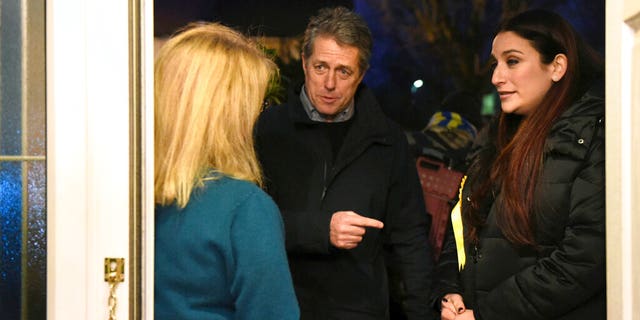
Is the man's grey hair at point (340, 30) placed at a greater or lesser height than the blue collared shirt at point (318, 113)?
greater

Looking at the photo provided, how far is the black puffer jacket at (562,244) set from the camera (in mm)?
2135

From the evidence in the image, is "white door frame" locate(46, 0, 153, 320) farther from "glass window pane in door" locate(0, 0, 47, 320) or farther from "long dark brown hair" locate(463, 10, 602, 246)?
"long dark brown hair" locate(463, 10, 602, 246)

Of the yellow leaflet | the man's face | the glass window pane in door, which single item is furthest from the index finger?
the glass window pane in door

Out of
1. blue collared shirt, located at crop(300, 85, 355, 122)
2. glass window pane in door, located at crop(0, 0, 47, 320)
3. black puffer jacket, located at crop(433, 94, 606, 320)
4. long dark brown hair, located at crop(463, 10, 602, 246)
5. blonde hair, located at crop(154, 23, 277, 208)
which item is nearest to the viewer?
blonde hair, located at crop(154, 23, 277, 208)

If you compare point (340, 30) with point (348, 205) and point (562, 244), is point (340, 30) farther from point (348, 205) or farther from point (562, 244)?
point (562, 244)

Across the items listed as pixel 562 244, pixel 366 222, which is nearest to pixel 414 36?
pixel 366 222

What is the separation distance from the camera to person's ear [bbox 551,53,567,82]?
2.31 m

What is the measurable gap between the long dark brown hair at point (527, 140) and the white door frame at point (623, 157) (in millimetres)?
372

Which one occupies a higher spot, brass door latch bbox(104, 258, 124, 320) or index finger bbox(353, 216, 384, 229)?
index finger bbox(353, 216, 384, 229)

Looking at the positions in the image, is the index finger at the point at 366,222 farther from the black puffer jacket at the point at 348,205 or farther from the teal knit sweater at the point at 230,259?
the teal knit sweater at the point at 230,259

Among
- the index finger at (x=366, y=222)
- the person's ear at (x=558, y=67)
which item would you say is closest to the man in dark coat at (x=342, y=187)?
the index finger at (x=366, y=222)

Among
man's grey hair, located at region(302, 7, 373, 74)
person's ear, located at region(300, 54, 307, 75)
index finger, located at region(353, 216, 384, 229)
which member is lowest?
index finger, located at region(353, 216, 384, 229)

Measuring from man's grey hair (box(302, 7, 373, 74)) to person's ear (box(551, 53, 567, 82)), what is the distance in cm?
60

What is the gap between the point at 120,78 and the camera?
6.06ft
